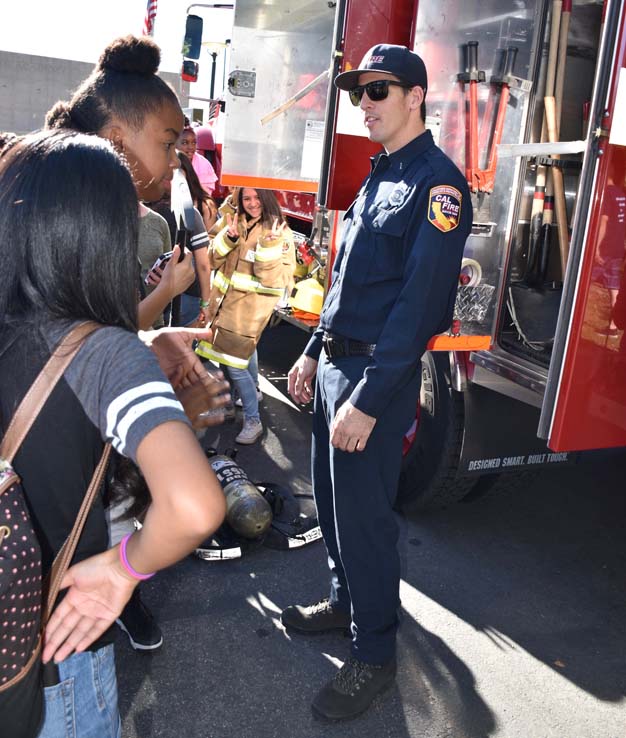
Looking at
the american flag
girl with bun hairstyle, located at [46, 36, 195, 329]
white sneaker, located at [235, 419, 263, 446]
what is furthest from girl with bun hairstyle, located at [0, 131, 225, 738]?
the american flag

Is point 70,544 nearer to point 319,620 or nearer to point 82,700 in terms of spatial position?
point 82,700

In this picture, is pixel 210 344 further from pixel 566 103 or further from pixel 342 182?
pixel 566 103

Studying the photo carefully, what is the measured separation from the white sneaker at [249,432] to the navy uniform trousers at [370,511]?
2139 mm

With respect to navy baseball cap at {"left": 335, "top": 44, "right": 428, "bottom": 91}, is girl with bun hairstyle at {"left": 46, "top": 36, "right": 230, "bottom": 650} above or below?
below

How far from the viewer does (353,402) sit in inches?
85.7

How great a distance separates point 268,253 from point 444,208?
2.56m

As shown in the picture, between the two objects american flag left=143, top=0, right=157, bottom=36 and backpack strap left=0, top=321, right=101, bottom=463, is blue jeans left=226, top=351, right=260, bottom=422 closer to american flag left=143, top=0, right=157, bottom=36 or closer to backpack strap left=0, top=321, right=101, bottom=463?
american flag left=143, top=0, right=157, bottom=36

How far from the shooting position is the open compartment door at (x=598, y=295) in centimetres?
225

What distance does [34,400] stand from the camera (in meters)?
1.01

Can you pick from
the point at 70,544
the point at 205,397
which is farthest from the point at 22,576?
the point at 205,397

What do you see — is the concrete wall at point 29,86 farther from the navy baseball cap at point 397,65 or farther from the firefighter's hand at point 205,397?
the firefighter's hand at point 205,397

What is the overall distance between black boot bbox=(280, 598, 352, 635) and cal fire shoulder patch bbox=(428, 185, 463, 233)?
4.79 ft

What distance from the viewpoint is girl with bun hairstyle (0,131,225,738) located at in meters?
0.99

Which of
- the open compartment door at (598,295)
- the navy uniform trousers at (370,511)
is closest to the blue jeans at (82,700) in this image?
the navy uniform trousers at (370,511)
